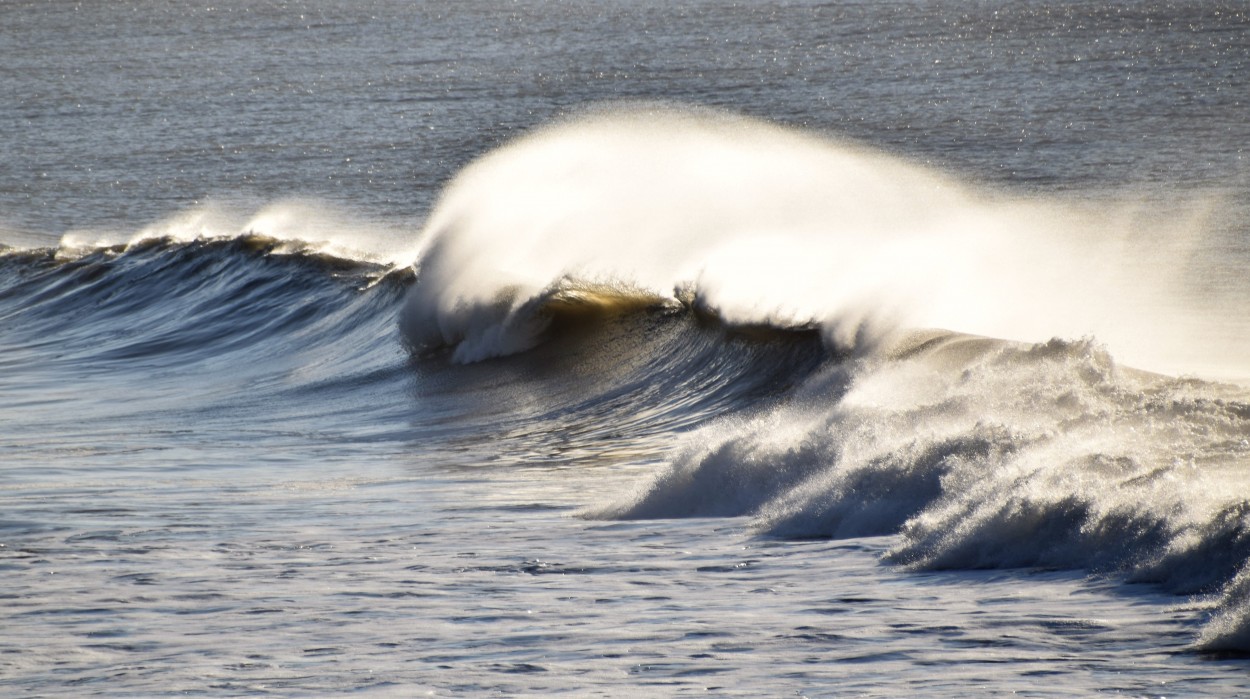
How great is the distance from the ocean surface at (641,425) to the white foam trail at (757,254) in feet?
0.23

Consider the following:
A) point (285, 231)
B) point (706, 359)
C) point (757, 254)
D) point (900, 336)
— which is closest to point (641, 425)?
point (706, 359)

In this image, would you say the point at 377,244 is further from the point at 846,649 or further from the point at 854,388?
the point at 846,649

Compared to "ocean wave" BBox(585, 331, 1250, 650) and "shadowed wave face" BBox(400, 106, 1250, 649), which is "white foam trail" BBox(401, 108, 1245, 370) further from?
"ocean wave" BBox(585, 331, 1250, 650)

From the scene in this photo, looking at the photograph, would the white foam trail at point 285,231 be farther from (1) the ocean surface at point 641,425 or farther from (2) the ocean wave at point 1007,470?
(2) the ocean wave at point 1007,470

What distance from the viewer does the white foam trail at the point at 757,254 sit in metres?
12.2

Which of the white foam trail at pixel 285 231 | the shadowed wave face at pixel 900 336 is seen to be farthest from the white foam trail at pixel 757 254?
the white foam trail at pixel 285 231

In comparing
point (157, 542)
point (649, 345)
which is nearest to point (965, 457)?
point (157, 542)

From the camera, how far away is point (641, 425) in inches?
450

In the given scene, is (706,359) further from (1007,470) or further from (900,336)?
(1007,470)

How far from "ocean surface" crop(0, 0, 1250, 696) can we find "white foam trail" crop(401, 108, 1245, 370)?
0.07 m

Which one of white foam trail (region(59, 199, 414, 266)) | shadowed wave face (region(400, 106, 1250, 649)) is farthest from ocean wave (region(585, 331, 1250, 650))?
white foam trail (region(59, 199, 414, 266))

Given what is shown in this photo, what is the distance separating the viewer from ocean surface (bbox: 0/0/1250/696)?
5598 millimetres

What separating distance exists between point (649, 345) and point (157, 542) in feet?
19.9

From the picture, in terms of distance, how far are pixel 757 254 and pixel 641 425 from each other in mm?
3143
